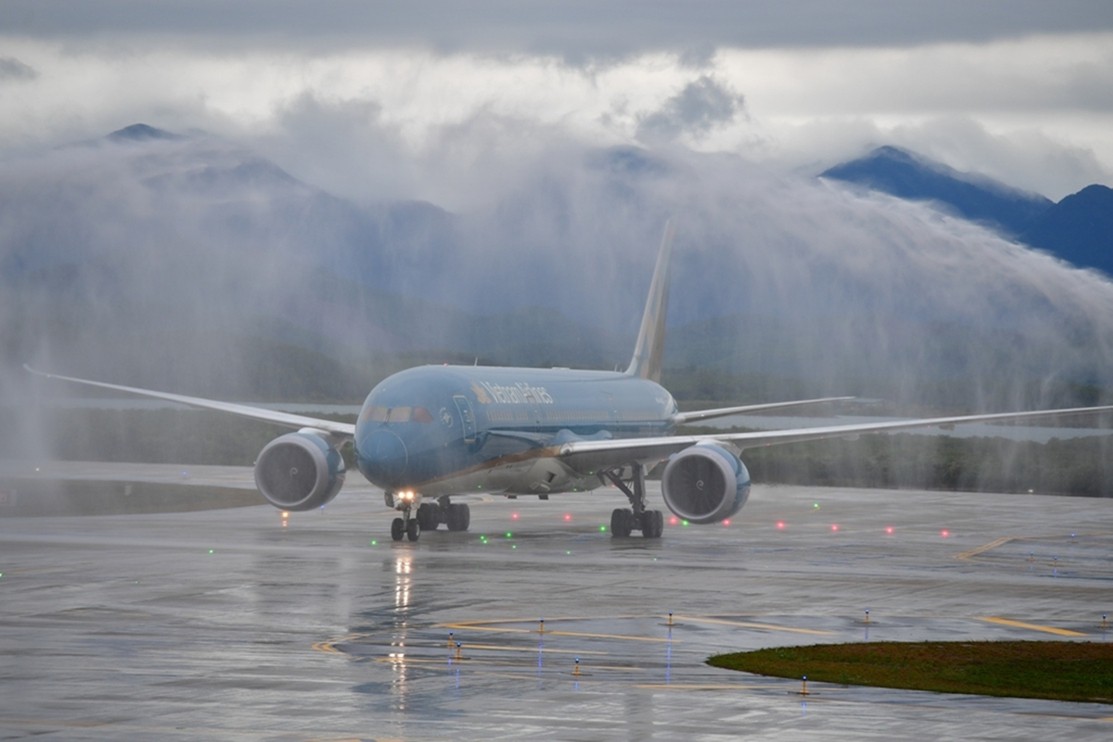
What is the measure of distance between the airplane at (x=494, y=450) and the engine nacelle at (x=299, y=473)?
3 cm

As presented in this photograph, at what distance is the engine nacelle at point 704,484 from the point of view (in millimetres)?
45375

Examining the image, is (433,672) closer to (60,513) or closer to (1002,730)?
(1002,730)

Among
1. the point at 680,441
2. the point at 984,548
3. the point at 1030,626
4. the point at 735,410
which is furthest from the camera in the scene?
the point at 735,410

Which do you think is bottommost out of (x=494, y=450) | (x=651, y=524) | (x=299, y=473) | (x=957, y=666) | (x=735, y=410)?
A: (x=957, y=666)

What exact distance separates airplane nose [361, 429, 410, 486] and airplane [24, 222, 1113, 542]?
0.02 meters

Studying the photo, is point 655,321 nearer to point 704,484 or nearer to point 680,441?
point 680,441

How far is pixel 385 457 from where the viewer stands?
1713 inches

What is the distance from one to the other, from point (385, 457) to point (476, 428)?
3234 mm

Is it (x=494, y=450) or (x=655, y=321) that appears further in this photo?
(x=655, y=321)

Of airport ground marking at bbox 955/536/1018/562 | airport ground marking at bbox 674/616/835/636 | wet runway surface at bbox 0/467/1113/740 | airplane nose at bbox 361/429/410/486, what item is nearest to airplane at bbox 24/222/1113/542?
airplane nose at bbox 361/429/410/486

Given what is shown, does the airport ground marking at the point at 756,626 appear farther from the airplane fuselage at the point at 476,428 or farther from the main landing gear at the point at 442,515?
the main landing gear at the point at 442,515

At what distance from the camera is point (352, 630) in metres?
28.0

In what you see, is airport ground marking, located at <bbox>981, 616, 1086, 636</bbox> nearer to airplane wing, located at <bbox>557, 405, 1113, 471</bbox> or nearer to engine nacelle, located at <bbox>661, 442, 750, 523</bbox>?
engine nacelle, located at <bbox>661, 442, 750, 523</bbox>

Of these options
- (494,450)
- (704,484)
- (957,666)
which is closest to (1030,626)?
(957,666)
